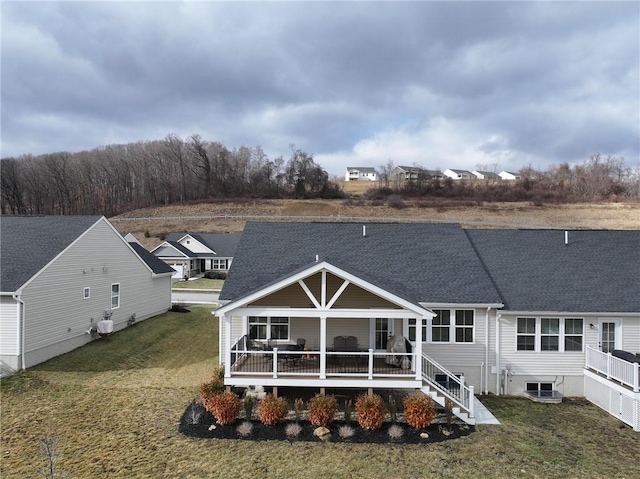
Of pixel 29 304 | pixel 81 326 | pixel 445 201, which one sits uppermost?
pixel 445 201

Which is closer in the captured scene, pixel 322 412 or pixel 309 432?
pixel 309 432

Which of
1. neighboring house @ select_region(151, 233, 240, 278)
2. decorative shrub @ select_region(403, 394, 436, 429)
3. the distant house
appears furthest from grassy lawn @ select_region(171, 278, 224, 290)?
the distant house

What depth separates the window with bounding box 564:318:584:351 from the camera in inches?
578

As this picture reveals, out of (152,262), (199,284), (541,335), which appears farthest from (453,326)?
(199,284)

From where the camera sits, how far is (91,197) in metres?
91.4

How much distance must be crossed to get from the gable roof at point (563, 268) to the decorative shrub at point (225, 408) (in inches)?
387

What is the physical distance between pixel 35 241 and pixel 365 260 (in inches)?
563

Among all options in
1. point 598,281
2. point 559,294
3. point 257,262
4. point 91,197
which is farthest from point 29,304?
point 91,197

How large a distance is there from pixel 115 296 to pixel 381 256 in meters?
13.8

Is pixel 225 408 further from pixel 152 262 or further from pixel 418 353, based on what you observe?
pixel 152 262

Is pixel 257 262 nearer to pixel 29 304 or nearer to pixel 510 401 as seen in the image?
pixel 29 304

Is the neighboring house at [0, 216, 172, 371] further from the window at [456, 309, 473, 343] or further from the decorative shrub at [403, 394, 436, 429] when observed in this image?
the window at [456, 309, 473, 343]

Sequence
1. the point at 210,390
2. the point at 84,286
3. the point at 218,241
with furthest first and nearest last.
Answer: the point at 218,241 → the point at 84,286 → the point at 210,390

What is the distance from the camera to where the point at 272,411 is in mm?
11227
